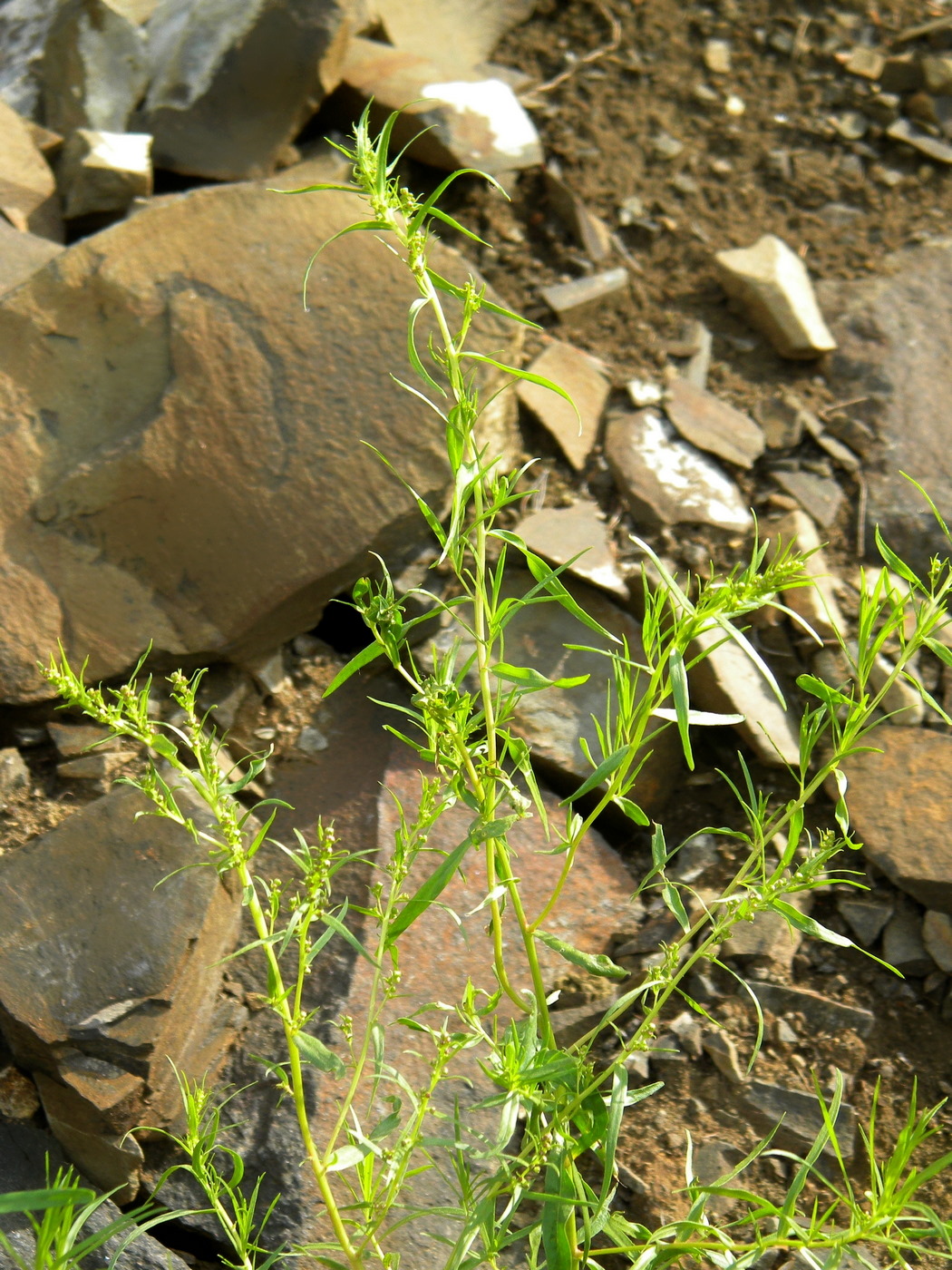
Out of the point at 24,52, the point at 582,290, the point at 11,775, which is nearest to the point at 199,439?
the point at 11,775

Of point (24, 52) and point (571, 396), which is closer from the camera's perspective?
point (571, 396)

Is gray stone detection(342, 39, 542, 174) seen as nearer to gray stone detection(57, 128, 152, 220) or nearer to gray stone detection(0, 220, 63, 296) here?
gray stone detection(57, 128, 152, 220)

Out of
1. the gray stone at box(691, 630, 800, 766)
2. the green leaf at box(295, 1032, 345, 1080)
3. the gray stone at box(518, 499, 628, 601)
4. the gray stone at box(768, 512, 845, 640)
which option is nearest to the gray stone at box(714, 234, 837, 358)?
the gray stone at box(768, 512, 845, 640)

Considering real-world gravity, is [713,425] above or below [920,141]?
below

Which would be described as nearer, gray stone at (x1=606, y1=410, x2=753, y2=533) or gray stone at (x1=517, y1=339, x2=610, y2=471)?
gray stone at (x1=606, y1=410, x2=753, y2=533)

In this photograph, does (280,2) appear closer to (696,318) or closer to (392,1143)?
(696,318)

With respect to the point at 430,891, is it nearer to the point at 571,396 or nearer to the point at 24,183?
the point at 571,396
